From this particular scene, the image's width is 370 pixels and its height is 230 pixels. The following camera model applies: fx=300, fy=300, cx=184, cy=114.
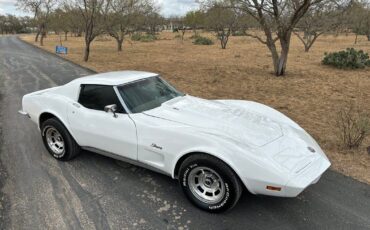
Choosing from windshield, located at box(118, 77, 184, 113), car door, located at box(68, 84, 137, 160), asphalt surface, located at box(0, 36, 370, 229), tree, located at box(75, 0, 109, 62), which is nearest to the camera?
asphalt surface, located at box(0, 36, 370, 229)

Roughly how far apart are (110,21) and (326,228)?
20.1 metres

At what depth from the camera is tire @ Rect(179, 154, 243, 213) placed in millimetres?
3164

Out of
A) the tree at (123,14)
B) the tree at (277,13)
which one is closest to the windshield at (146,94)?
the tree at (277,13)

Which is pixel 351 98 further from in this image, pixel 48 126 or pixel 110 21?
pixel 110 21

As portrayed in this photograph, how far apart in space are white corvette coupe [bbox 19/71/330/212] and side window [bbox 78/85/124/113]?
0.05 ft

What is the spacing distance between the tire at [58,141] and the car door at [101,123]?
0.19 meters

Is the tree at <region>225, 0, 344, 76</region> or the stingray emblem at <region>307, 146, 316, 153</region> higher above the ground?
the tree at <region>225, 0, 344, 76</region>

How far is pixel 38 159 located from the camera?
4.82 meters

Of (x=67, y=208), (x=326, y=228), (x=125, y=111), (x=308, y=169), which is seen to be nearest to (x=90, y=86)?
(x=125, y=111)

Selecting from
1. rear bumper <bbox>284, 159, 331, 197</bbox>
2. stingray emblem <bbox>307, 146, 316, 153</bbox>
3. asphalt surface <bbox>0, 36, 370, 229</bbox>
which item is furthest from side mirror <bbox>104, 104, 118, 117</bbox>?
stingray emblem <bbox>307, 146, 316, 153</bbox>

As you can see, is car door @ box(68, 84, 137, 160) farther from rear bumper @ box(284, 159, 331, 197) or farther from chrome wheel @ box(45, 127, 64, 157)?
rear bumper @ box(284, 159, 331, 197)

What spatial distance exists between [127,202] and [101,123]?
3.61 feet

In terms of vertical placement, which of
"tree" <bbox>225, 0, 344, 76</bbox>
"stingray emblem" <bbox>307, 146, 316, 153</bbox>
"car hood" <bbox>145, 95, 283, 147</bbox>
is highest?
"tree" <bbox>225, 0, 344, 76</bbox>

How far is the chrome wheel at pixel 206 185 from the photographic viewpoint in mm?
3301
